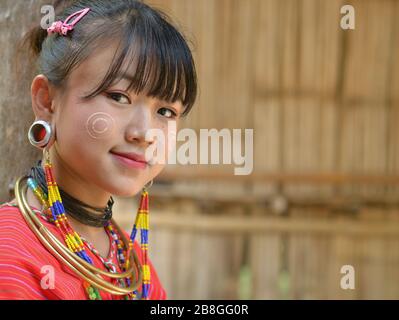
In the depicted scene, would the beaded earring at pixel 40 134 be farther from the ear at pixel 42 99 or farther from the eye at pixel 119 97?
the eye at pixel 119 97

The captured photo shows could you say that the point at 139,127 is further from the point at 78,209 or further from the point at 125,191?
the point at 78,209

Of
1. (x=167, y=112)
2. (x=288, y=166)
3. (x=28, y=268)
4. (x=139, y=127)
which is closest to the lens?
(x=28, y=268)

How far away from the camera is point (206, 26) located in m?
4.36

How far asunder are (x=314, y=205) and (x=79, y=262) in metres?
3.08

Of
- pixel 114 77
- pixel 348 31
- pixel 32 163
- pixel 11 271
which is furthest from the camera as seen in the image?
pixel 348 31

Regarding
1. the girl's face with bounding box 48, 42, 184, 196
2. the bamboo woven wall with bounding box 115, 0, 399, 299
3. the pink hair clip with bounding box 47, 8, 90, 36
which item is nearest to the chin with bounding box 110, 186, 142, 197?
the girl's face with bounding box 48, 42, 184, 196

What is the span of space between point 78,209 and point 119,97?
0.31 meters

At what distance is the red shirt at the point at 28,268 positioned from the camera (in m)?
1.38

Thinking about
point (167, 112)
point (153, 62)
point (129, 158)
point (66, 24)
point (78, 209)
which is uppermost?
point (66, 24)

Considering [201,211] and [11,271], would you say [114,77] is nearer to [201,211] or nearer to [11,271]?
[11,271]

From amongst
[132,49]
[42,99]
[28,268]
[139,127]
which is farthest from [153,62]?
[28,268]

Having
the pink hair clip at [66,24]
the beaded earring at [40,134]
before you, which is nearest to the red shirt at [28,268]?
the beaded earring at [40,134]

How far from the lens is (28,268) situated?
1414 millimetres

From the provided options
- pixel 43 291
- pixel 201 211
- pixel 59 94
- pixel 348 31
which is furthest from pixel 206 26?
pixel 43 291
